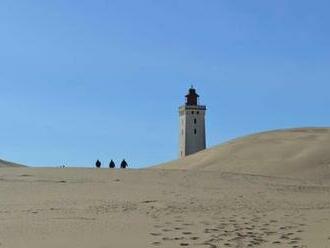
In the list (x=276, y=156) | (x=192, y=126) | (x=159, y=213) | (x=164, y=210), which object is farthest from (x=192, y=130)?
(x=159, y=213)

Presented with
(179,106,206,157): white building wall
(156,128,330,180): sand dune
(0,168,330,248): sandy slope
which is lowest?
(0,168,330,248): sandy slope

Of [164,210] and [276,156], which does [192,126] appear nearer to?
[276,156]

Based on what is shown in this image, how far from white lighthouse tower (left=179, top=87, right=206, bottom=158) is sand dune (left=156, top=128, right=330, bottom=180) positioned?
144 feet

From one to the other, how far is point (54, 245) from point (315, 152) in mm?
25825

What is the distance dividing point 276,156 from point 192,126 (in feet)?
186

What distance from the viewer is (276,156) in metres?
36.1

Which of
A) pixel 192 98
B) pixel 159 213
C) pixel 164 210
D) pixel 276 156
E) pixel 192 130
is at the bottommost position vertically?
pixel 159 213

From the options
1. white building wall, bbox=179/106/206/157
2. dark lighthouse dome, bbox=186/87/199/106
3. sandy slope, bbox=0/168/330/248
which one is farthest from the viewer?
dark lighthouse dome, bbox=186/87/199/106

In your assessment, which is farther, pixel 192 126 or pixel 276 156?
pixel 192 126

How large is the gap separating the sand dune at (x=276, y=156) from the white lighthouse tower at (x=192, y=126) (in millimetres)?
43755

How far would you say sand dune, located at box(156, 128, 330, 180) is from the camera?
105 ft

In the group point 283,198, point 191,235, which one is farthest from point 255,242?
point 283,198

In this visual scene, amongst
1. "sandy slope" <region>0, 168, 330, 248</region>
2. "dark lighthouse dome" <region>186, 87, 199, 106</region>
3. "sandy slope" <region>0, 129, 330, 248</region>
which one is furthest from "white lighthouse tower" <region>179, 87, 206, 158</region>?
"sandy slope" <region>0, 168, 330, 248</region>

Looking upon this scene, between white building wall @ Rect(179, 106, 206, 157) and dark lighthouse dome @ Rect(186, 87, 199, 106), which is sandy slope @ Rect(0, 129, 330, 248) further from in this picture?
dark lighthouse dome @ Rect(186, 87, 199, 106)
